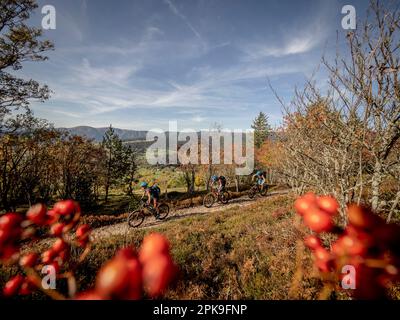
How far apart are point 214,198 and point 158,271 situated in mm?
18387

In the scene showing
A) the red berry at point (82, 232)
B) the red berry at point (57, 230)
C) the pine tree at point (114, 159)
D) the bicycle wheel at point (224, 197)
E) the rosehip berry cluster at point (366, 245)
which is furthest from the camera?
the pine tree at point (114, 159)

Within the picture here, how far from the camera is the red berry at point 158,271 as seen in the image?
22.6 inches

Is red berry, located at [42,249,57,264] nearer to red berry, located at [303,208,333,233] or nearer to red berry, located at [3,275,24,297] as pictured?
red berry, located at [3,275,24,297]

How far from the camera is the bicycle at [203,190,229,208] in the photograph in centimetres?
1802

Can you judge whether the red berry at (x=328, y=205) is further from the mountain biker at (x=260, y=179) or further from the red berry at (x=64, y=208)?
the mountain biker at (x=260, y=179)

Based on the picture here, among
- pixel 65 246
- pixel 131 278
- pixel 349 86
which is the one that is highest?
pixel 349 86

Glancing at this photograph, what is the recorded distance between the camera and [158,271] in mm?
579

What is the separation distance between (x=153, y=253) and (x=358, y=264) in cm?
85

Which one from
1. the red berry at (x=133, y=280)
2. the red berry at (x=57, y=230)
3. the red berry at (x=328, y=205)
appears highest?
the red berry at (x=328, y=205)

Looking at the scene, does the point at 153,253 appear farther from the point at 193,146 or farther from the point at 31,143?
the point at 193,146

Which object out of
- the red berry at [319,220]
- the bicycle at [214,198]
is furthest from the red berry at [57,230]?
the bicycle at [214,198]

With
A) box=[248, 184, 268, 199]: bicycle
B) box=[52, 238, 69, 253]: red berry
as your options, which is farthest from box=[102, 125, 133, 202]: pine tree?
box=[52, 238, 69, 253]: red berry
